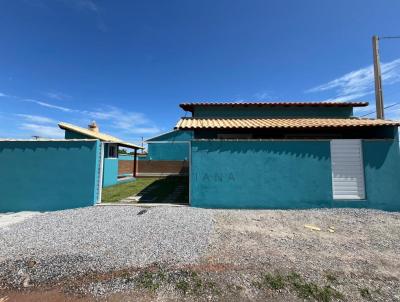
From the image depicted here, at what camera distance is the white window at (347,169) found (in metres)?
7.77

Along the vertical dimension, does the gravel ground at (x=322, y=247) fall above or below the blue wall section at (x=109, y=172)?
below

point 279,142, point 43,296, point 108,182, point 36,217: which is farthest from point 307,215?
point 108,182

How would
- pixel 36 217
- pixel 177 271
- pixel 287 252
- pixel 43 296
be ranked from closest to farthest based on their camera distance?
pixel 43 296
pixel 177 271
pixel 287 252
pixel 36 217

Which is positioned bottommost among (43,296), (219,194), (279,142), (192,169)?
(43,296)

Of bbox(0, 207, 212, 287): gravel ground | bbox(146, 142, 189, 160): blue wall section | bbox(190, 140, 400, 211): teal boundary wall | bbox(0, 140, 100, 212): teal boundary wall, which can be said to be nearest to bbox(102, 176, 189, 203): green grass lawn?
bbox(0, 140, 100, 212): teal boundary wall

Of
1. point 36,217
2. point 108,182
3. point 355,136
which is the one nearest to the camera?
point 36,217

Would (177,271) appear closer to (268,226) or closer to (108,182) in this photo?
(268,226)

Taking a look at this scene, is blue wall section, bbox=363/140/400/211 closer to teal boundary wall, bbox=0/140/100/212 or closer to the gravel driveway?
the gravel driveway

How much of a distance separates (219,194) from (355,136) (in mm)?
7168

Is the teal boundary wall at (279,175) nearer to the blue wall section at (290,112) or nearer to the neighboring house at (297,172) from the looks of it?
the neighboring house at (297,172)

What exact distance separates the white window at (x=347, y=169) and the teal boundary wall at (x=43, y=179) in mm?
9057

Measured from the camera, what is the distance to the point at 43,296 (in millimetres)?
3240

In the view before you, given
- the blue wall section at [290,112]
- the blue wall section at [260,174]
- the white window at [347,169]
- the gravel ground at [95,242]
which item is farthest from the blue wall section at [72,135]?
the white window at [347,169]

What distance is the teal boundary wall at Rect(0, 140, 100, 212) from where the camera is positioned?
25.9ft
